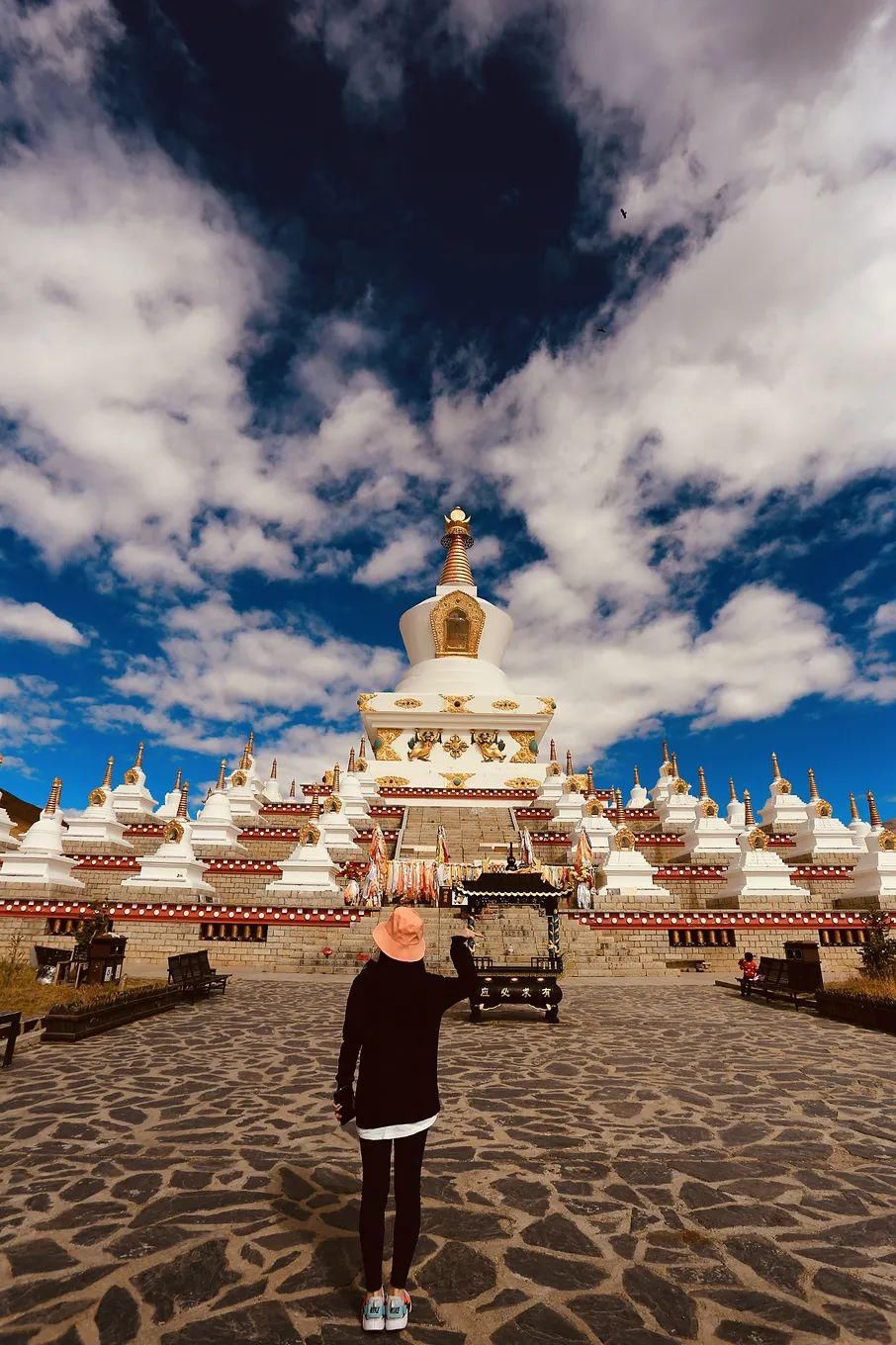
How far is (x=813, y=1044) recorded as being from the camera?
8.76 m

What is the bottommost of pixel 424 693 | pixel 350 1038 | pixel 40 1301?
pixel 40 1301

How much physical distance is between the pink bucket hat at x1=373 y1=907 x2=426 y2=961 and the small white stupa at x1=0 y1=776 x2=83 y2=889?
17.2 metres

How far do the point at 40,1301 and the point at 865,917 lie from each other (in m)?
18.3

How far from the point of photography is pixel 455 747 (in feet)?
Answer: 113

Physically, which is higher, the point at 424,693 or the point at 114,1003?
the point at 424,693

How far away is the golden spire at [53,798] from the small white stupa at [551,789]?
17.7m

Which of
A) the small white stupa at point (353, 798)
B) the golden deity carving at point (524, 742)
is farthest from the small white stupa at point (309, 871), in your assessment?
the golden deity carving at point (524, 742)

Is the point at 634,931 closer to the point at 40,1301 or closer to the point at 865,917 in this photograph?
the point at 865,917

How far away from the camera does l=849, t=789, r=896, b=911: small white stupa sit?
690 inches

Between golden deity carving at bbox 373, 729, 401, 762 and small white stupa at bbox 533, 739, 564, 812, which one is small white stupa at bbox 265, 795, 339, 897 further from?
golden deity carving at bbox 373, 729, 401, 762

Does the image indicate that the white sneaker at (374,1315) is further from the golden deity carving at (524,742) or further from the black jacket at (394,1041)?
the golden deity carving at (524,742)

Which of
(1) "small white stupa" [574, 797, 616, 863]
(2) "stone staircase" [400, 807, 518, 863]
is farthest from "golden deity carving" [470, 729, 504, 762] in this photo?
(1) "small white stupa" [574, 797, 616, 863]

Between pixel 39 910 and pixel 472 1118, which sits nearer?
pixel 472 1118

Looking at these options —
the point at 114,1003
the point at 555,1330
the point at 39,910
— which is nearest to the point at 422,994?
the point at 555,1330
